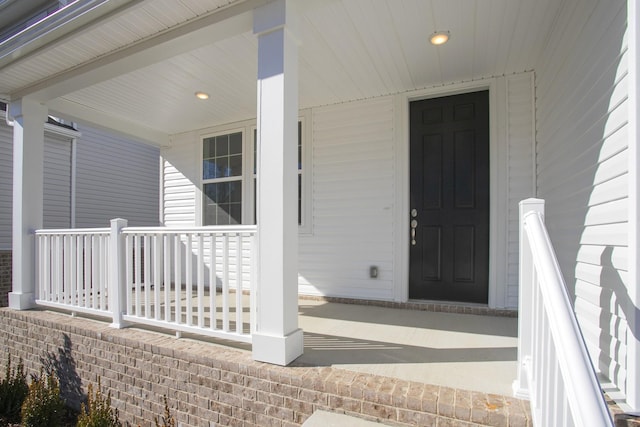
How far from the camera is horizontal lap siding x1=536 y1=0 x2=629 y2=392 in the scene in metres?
1.61

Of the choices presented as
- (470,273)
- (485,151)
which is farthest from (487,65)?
(470,273)

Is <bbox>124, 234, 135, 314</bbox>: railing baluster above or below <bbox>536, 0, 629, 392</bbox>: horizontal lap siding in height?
below

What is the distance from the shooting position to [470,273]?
3.58 meters

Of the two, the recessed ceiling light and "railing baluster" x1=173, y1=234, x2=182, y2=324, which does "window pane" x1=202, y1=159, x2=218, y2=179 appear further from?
the recessed ceiling light

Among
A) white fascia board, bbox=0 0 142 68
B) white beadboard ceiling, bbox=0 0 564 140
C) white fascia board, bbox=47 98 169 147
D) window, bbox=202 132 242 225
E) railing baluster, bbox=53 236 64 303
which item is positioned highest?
white fascia board, bbox=0 0 142 68

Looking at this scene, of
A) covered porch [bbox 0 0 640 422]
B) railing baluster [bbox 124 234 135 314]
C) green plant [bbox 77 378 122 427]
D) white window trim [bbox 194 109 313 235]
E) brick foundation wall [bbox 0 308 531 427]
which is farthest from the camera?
white window trim [bbox 194 109 313 235]

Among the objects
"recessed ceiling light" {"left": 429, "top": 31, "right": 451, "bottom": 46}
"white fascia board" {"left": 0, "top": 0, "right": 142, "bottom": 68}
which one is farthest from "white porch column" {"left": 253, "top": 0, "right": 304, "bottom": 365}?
"recessed ceiling light" {"left": 429, "top": 31, "right": 451, "bottom": 46}

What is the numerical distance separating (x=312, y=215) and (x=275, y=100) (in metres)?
2.31

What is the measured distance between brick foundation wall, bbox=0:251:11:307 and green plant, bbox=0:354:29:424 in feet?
11.4

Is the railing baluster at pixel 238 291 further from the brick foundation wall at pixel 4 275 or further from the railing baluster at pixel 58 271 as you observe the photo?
the brick foundation wall at pixel 4 275

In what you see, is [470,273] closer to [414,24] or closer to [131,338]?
[414,24]

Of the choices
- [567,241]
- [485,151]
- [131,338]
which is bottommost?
[131,338]

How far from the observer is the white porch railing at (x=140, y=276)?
246 cm

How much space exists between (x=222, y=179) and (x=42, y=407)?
3297mm
